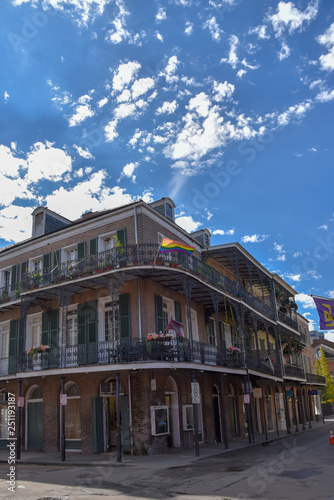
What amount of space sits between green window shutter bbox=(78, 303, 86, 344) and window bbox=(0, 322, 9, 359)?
5245 millimetres

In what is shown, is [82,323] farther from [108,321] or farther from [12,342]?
[12,342]

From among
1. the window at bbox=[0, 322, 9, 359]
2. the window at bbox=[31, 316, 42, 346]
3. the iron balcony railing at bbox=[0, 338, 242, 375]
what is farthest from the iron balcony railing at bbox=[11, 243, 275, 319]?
the iron balcony railing at bbox=[0, 338, 242, 375]

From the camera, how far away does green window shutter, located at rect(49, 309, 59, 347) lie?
742 inches

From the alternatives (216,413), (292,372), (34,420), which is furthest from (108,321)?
(292,372)

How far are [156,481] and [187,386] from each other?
8251 mm

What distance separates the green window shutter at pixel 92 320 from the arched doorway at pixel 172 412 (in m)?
3.44

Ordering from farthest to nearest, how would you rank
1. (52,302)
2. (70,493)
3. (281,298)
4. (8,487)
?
(281,298)
(52,302)
(8,487)
(70,493)

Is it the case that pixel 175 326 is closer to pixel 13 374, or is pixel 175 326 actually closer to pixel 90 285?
pixel 90 285

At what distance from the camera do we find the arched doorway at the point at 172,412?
16.8 m

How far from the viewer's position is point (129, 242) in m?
17.7

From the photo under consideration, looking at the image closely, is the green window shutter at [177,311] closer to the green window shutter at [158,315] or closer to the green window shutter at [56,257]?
the green window shutter at [158,315]

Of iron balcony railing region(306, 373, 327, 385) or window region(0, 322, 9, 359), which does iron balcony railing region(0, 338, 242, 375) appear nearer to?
window region(0, 322, 9, 359)

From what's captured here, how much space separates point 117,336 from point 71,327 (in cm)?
345

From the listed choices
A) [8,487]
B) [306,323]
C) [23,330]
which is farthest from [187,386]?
[306,323]
